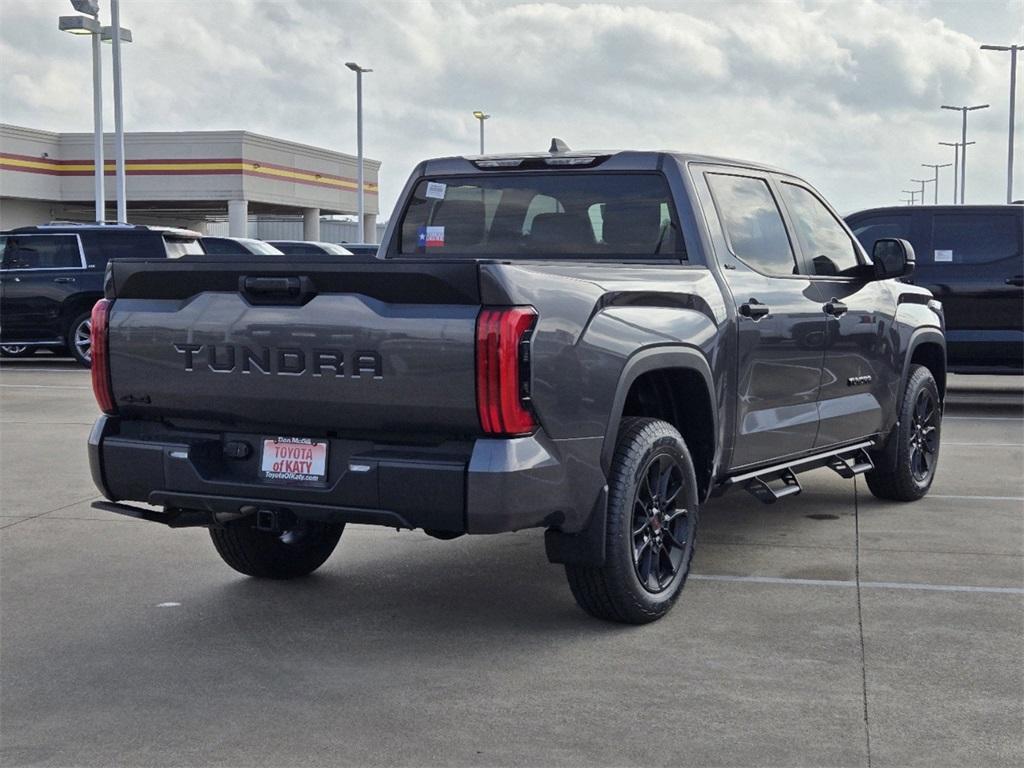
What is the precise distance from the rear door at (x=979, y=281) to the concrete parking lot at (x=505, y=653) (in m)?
5.97

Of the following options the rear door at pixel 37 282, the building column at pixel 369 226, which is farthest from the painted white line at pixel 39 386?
the building column at pixel 369 226

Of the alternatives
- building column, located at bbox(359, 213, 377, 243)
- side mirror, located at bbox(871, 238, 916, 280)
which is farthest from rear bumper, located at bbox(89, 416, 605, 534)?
building column, located at bbox(359, 213, 377, 243)

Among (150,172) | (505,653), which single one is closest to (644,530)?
(505,653)

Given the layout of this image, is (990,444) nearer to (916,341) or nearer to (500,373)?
(916,341)

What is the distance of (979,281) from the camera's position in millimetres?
13680

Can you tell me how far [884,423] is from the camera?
7980 mm

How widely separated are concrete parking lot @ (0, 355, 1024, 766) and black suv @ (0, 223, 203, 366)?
11.5 metres

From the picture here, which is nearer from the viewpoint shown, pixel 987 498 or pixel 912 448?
pixel 912 448

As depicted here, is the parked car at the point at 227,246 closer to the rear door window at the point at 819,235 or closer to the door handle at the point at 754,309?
the rear door window at the point at 819,235

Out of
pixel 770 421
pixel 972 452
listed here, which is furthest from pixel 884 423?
pixel 972 452

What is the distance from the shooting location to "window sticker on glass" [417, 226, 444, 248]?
277 inches

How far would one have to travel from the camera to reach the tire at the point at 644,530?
5332 millimetres

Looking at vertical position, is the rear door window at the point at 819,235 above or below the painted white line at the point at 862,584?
above

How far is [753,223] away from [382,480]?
271cm
